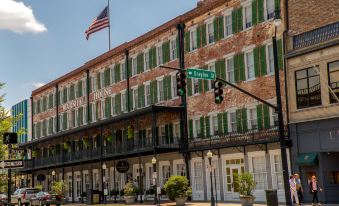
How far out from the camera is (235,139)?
35.5 meters

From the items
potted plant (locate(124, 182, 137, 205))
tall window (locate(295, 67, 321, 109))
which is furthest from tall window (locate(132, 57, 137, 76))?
tall window (locate(295, 67, 321, 109))

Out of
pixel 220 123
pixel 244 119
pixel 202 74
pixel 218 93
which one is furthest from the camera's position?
pixel 220 123

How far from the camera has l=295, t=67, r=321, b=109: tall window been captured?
29984mm

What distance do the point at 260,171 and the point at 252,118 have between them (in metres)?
3.42

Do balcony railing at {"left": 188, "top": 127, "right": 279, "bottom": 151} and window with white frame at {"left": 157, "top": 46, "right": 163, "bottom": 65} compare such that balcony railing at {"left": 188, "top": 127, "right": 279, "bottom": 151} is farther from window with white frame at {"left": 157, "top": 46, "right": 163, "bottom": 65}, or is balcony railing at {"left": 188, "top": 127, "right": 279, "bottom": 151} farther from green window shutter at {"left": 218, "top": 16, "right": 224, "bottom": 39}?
window with white frame at {"left": 157, "top": 46, "right": 163, "bottom": 65}

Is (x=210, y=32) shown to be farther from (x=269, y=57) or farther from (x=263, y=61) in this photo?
(x=269, y=57)

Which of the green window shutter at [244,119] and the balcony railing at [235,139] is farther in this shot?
the green window shutter at [244,119]

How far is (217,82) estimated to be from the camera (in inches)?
917

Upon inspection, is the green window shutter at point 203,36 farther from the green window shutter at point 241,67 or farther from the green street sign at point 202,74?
the green street sign at point 202,74

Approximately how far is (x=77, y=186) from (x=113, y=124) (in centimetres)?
1179

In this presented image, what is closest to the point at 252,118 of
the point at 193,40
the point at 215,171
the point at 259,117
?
the point at 259,117

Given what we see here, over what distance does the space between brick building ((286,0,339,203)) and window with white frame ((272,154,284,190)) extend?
140 centimetres

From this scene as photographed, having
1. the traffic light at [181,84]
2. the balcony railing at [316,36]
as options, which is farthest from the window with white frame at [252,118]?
the traffic light at [181,84]

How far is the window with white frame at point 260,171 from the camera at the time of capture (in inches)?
1325
